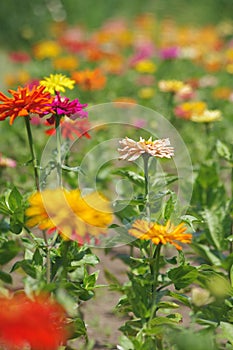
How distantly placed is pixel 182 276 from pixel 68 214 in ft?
1.42

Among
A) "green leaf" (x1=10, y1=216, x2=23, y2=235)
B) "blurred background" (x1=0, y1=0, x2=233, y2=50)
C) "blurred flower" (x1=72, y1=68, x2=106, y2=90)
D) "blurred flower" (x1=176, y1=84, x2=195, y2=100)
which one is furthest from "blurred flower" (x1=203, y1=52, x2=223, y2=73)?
"green leaf" (x1=10, y1=216, x2=23, y2=235)

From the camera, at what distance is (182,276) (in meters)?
1.75

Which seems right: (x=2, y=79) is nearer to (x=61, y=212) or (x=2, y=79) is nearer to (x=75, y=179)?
(x=75, y=179)

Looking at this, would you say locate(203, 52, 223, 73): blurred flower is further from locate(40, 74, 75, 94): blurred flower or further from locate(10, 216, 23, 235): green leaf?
locate(10, 216, 23, 235): green leaf

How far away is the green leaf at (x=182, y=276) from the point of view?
1729 millimetres

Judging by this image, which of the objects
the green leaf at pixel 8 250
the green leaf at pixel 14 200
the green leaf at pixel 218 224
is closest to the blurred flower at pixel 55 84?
the green leaf at pixel 14 200

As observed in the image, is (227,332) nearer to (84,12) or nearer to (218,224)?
(218,224)

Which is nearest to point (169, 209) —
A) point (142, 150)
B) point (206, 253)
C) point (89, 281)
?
point (142, 150)

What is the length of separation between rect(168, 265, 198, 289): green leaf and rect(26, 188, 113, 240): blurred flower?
12.3 inches

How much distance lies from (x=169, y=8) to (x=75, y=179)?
21.8 feet

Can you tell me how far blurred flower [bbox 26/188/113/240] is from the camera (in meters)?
1.47

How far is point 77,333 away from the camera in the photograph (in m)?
1.71

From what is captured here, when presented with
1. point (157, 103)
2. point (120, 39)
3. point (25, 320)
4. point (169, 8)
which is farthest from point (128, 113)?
point (169, 8)

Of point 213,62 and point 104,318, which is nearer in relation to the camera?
point 104,318
